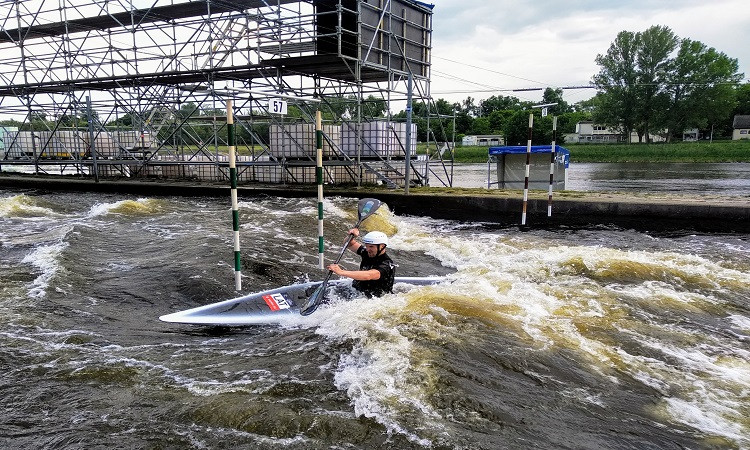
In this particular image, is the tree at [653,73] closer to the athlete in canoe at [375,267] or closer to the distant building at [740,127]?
the distant building at [740,127]

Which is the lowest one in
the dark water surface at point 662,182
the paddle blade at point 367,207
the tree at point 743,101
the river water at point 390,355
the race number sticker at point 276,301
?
the river water at point 390,355

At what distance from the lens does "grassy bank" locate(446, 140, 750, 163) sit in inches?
1732

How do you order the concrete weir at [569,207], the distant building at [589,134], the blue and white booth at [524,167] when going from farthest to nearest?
the distant building at [589,134] < the blue and white booth at [524,167] < the concrete weir at [569,207]

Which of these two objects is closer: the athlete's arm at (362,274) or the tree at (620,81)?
the athlete's arm at (362,274)

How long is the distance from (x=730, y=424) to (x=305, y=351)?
134 inches

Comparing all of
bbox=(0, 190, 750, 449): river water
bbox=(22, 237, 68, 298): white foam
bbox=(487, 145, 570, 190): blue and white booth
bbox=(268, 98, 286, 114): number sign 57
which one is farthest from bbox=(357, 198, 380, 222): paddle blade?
bbox=(487, 145, 570, 190): blue and white booth

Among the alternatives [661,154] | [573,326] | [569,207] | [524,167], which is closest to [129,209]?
[569,207]

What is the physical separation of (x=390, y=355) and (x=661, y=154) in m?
49.7

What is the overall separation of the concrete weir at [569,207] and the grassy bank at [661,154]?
37.9 m

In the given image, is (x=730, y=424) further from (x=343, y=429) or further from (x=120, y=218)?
(x=120, y=218)

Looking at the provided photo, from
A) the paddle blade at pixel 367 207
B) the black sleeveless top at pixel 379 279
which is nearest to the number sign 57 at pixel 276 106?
the paddle blade at pixel 367 207

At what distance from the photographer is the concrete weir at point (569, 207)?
1034cm

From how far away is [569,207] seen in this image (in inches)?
443

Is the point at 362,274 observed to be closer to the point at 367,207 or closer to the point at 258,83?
the point at 367,207
